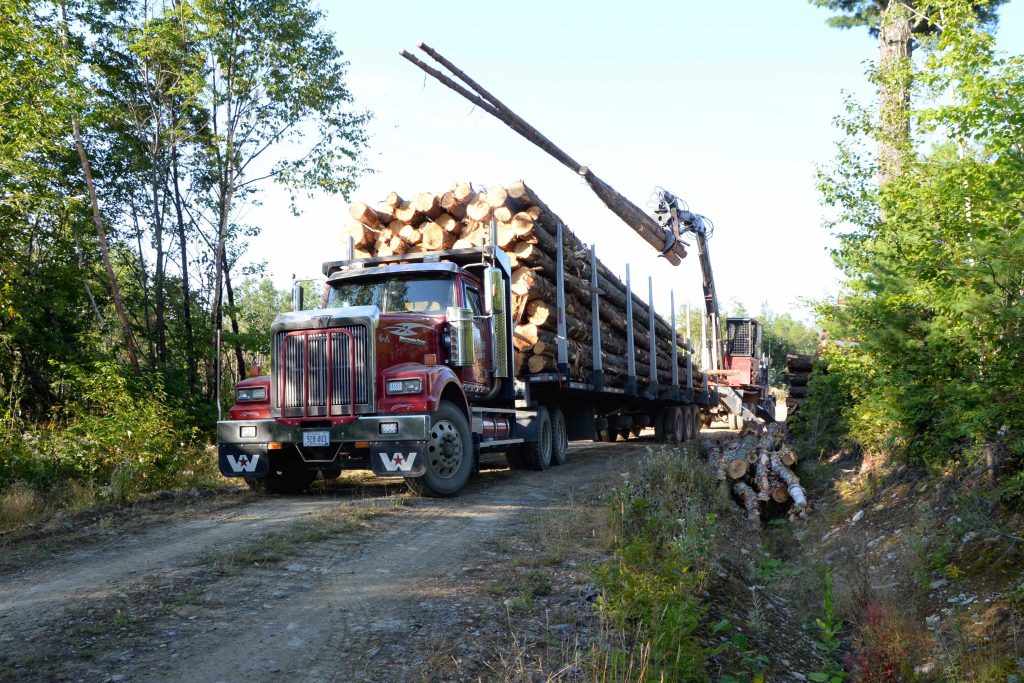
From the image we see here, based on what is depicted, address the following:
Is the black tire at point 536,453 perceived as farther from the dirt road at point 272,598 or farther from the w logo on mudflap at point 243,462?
the w logo on mudflap at point 243,462

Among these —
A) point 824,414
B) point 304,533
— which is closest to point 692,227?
point 824,414

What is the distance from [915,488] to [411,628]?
20.7 ft

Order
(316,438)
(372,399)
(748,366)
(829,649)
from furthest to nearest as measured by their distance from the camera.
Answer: (748,366), (372,399), (316,438), (829,649)

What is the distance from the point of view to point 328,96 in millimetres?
18844

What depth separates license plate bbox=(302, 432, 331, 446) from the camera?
8.59m

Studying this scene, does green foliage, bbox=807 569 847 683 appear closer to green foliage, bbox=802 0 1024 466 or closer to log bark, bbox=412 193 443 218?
green foliage, bbox=802 0 1024 466

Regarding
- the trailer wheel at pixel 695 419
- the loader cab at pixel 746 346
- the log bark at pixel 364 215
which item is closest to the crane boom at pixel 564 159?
the log bark at pixel 364 215

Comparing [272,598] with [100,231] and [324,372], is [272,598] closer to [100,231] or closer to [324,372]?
[324,372]

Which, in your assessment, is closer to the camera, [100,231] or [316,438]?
[316,438]

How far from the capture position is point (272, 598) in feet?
16.5

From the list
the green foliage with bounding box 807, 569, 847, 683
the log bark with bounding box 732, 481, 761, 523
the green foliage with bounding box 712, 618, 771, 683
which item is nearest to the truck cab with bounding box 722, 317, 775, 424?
the log bark with bounding box 732, 481, 761, 523

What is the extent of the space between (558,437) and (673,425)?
6.84 meters

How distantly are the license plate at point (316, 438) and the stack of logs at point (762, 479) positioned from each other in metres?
5.23

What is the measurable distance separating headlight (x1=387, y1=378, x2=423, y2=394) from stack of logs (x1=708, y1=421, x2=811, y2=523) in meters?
4.48
